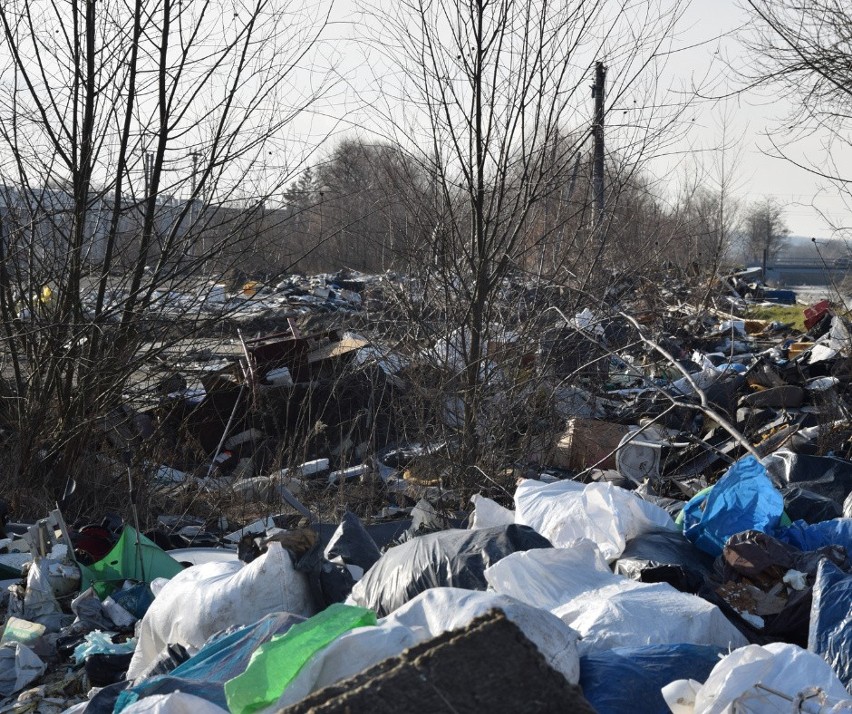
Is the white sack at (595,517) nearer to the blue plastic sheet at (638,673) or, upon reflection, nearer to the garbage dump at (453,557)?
the garbage dump at (453,557)

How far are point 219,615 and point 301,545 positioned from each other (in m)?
0.41

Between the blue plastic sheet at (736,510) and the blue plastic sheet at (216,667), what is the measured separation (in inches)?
64.7

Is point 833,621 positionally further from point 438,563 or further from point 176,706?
point 176,706

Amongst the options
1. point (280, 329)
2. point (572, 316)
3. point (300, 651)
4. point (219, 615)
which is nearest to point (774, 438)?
point (572, 316)

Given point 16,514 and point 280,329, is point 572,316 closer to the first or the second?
point 16,514

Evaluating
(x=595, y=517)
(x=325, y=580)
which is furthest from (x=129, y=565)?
(x=595, y=517)

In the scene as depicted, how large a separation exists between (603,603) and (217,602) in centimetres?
120

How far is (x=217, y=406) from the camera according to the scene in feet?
25.7

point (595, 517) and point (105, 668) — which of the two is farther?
point (595, 517)

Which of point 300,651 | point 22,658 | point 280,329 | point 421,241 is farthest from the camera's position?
point 280,329

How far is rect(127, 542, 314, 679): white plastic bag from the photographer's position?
2.80 metres

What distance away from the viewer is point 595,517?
326 centimetres

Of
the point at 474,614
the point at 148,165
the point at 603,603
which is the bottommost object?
the point at 603,603

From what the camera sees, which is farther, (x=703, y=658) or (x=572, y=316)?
(x=572, y=316)
